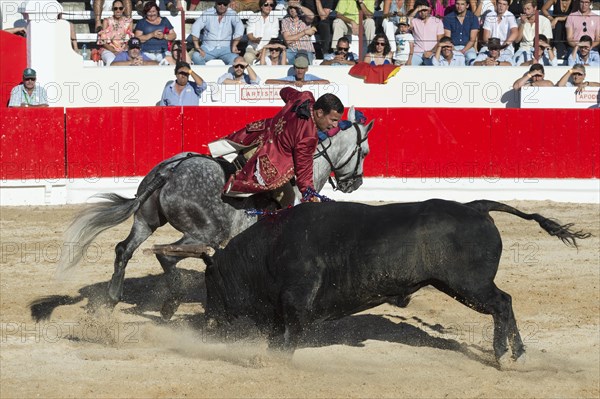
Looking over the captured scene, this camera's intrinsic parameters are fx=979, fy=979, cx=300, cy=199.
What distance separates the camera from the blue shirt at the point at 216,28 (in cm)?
1506

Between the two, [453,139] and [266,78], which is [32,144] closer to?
[266,78]

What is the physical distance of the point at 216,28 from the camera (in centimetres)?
1516

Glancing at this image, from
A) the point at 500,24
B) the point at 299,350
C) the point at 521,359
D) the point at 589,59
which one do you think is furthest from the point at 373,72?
the point at 521,359

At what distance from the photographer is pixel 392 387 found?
240 inches

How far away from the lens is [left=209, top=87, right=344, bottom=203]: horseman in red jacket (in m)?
6.70

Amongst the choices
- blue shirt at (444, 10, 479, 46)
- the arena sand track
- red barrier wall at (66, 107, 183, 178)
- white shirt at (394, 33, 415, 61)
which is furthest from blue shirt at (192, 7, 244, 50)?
the arena sand track

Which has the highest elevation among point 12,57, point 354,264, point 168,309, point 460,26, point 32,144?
point 460,26

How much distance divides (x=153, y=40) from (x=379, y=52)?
3486 mm

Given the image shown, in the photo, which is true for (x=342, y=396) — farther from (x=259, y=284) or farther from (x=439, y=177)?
(x=439, y=177)

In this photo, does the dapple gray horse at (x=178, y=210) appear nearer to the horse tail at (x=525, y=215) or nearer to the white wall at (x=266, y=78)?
the horse tail at (x=525, y=215)

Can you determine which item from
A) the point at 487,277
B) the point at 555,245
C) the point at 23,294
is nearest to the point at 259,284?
the point at 487,277

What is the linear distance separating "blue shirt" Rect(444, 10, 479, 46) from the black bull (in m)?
9.32

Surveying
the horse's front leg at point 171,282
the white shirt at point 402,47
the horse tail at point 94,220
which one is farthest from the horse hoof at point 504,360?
the white shirt at point 402,47

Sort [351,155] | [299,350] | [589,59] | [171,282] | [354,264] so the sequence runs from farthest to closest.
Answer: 1. [589,59]
2. [351,155]
3. [171,282]
4. [299,350]
5. [354,264]
